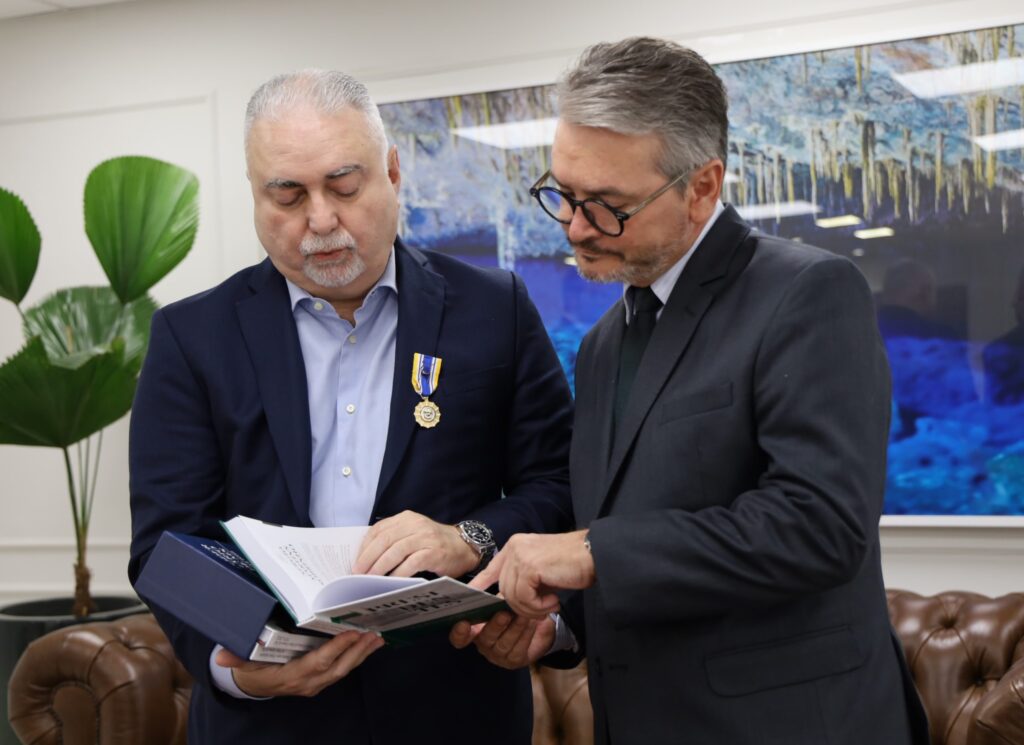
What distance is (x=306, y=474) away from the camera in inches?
77.4

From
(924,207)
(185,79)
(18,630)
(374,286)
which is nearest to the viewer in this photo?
(374,286)

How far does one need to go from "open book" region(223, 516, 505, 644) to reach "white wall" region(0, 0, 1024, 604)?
325cm

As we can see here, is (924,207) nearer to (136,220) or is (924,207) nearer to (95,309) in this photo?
(136,220)

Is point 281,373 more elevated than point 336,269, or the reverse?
point 336,269

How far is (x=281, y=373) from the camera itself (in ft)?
6.66

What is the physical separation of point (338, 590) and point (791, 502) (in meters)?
0.59

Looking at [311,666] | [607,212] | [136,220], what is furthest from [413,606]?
[136,220]

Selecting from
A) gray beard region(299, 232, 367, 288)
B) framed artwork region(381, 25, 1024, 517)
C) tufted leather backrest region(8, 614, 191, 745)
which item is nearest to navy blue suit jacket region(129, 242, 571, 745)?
gray beard region(299, 232, 367, 288)

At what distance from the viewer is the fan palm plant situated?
448 centimetres

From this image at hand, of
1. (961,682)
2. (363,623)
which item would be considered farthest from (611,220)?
(961,682)

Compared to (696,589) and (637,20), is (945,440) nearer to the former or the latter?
(637,20)

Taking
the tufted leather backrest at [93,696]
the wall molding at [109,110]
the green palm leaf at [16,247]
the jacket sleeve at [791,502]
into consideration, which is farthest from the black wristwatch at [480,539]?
the wall molding at [109,110]

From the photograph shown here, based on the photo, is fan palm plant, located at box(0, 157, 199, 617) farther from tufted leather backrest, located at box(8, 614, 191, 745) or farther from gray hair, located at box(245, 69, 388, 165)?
gray hair, located at box(245, 69, 388, 165)

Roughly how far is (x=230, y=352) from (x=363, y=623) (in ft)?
1.96
